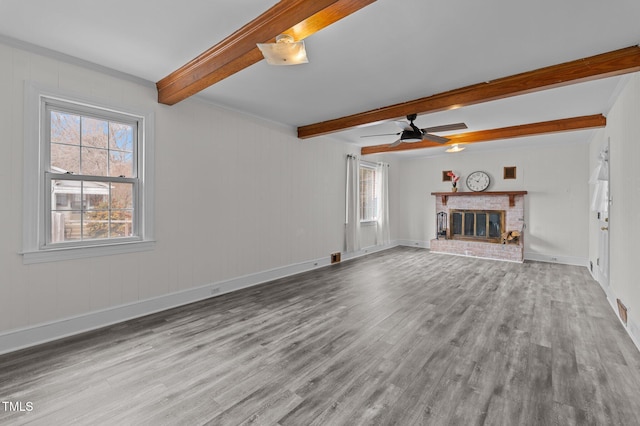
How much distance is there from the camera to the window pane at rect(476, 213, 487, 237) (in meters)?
7.37

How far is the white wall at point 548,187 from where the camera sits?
6262 mm

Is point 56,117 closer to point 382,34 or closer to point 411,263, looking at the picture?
point 382,34

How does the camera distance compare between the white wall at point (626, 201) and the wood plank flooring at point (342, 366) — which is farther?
the white wall at point (626, 201)

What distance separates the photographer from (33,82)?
8.66 feet

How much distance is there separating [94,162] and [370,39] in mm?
3023

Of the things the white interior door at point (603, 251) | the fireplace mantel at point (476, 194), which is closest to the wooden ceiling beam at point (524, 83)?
the white interior door at point (603, 251)

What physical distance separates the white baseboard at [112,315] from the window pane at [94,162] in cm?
146

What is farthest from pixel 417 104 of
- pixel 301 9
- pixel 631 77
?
pixel 301 9

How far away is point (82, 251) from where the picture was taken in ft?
9.70

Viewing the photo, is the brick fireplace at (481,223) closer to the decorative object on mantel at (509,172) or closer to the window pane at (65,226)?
the decorative object on mantel at (509,172)

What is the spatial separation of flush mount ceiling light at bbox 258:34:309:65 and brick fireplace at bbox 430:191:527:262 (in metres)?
6.54

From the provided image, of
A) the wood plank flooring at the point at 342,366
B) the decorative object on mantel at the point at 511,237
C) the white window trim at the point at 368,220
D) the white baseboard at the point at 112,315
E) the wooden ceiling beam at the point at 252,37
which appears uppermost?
the wooden ceiling beam at the point at 252,37

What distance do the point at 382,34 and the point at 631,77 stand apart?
2.80 metres

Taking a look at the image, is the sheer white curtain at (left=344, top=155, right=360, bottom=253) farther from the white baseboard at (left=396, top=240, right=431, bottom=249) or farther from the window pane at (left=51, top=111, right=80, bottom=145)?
the window pane at (left=51, top=111, right=80, bottom=145)
